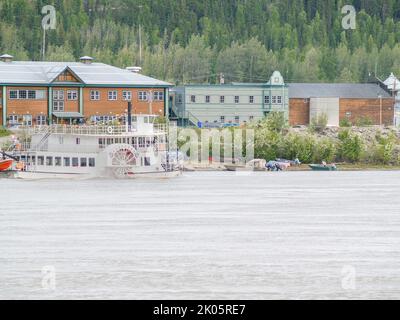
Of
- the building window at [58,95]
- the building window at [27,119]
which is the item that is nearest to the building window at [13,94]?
the building window at [27,119]

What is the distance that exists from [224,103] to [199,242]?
69207 mm

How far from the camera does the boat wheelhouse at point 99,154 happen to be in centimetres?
8081

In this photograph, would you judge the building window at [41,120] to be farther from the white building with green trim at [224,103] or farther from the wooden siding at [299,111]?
the wooden siding at [299,111]

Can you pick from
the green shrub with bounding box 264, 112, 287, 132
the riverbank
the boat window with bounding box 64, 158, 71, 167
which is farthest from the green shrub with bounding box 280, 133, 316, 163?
the boat window with bounding box 64, 158, 71, 167

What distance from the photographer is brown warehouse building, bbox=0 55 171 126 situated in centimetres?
10175

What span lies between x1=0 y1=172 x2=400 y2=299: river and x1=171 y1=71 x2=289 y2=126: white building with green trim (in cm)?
4185

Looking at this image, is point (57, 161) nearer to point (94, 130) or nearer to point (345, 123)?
point (94, 130)

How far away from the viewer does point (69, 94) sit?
10456 centimetres

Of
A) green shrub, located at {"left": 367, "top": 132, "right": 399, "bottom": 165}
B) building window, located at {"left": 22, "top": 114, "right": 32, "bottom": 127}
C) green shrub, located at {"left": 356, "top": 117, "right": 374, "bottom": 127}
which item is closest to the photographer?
green shrub, located at {"left": 367, "top": 132, "right": 399, "bottom": 165}

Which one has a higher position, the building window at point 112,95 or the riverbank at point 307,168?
the building window at point 112,95

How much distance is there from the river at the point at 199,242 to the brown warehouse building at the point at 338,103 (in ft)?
155

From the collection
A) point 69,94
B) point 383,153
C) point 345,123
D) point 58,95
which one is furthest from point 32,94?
point 345,123

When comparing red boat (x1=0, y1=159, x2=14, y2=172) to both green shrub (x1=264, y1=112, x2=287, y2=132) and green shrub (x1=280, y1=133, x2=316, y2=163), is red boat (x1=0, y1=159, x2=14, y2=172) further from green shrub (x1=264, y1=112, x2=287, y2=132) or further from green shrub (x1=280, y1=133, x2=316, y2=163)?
green shrub (x1=264, y1=112, x2=287, y2=132)

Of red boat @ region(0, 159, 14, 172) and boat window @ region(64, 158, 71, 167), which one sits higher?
boat window @ region(64, 158, 71, 167)
